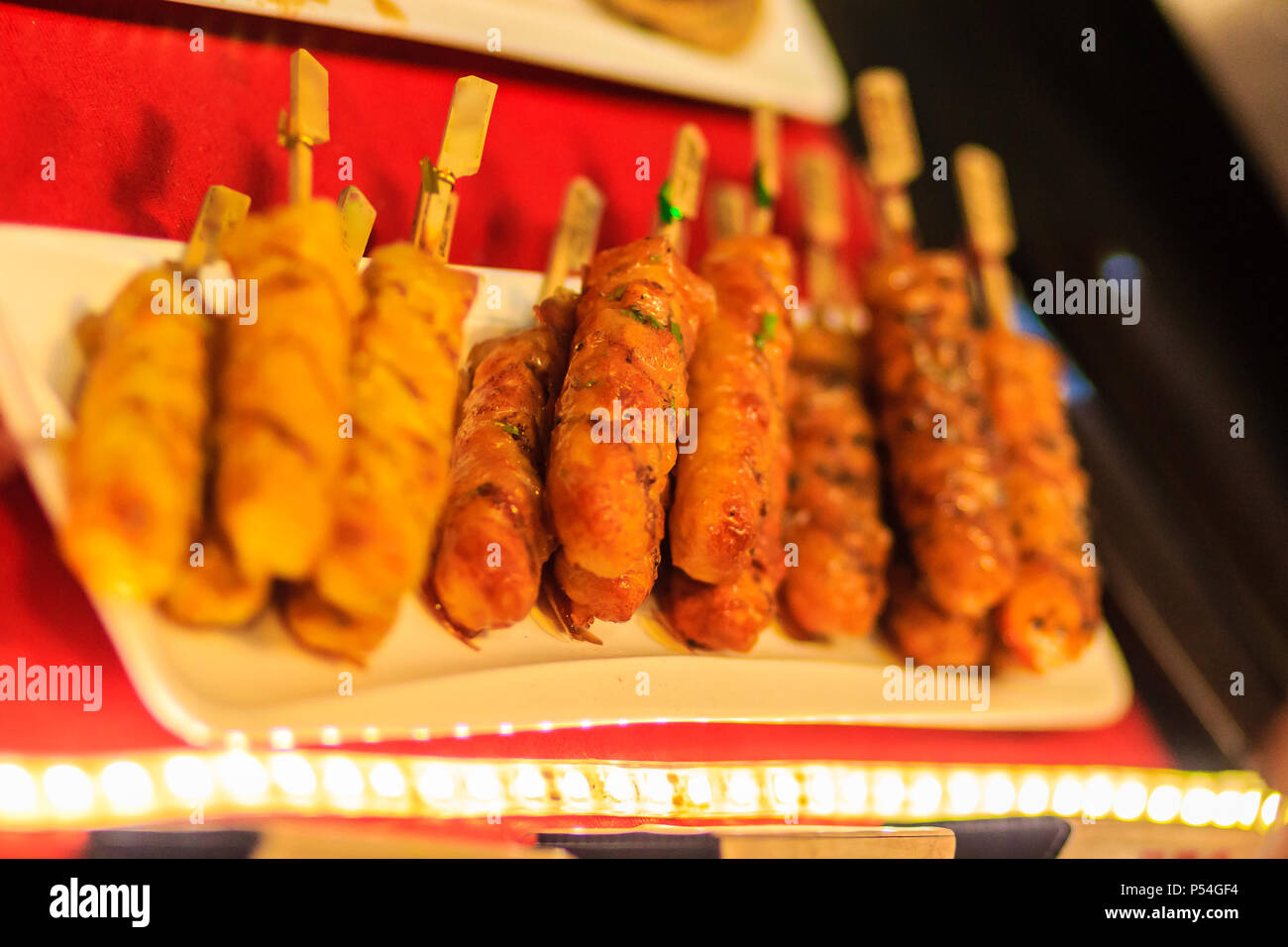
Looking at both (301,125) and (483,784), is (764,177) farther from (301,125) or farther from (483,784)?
(483,784)

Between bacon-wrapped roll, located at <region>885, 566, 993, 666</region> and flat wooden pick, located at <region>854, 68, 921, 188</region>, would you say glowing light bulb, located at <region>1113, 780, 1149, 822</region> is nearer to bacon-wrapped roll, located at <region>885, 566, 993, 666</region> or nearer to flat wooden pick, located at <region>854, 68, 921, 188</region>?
bacon-wrapped roll, located at <region>885, 566, 993, 666</region>

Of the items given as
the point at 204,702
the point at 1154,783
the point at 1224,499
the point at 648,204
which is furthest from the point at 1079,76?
the point at 204,702

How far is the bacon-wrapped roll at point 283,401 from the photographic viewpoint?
43.9 inches

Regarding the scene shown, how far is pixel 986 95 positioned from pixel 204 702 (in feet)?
13.2

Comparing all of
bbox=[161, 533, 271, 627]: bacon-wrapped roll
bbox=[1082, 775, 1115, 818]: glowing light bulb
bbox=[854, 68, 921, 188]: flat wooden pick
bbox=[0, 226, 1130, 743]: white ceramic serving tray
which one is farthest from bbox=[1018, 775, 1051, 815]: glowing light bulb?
bbox=[854, 68, 921, 188]: flat wooden pick

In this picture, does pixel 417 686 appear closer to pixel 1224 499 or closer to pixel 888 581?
pixel 888 581

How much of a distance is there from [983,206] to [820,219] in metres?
0.78

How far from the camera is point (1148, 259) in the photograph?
3711 millimetres

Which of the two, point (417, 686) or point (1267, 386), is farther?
point (1267, 386)

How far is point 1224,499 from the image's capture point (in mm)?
3527

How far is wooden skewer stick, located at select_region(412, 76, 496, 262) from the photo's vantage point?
1.66m

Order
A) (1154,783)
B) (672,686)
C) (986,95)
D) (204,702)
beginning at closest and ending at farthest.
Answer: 1. (204,702)
2. (672,686)
3. (1154,783)
4. (986,95)

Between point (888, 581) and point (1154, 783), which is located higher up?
point (888, 581)

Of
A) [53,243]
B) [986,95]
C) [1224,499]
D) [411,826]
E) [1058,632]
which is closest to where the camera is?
[53,243]
